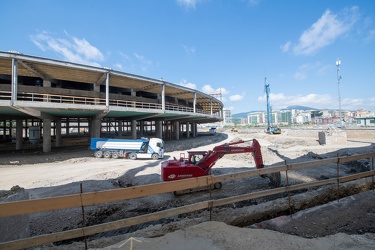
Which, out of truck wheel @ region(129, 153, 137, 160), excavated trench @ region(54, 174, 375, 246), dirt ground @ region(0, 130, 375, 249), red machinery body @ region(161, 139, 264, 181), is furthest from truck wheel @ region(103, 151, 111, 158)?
excavated trench @ region(54, 174, 375, 246)

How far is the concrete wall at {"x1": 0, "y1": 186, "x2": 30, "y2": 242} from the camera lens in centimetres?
358

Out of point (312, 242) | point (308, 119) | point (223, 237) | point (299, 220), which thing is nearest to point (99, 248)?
point (223, 237)

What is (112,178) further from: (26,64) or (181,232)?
(26,64)

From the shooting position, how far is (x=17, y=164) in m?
16.1

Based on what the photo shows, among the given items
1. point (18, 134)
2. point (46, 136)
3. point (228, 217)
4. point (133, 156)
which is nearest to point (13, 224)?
point (228, 217)

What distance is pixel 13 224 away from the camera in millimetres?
3865

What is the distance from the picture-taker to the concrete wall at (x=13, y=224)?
11.7 feet

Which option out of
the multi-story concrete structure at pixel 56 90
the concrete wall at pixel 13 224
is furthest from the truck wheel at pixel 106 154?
the concrete wall at pixel 13 224

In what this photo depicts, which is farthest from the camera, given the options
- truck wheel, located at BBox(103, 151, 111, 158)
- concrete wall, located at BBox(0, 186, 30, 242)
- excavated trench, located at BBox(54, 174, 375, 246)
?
truck wheel, located at BBox(103, 151, 111, 158)

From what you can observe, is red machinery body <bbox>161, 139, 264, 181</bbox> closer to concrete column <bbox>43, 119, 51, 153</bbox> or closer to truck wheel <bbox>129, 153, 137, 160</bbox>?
truck wheel <bbox>129, 153, 137, 160</bbox>

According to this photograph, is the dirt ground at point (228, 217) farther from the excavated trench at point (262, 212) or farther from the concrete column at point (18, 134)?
the concrete column at point (18, 134)

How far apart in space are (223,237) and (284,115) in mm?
215160

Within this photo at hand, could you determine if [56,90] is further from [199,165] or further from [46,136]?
[199,165]

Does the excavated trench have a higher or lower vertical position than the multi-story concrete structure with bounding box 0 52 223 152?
lower
